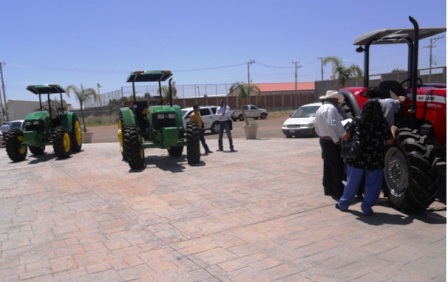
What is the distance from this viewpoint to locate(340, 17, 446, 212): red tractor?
15.9 feet

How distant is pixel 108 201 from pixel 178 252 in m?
2.83

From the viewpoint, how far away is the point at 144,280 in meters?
3.76

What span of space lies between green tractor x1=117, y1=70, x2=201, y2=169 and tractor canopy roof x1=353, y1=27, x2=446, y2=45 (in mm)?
4861

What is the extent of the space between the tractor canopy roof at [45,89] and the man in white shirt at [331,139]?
10461 millimetres

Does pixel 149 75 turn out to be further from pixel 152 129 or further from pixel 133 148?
pixel 133 148

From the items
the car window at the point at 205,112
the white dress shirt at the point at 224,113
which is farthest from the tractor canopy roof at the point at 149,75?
the car window at the point at 205,112

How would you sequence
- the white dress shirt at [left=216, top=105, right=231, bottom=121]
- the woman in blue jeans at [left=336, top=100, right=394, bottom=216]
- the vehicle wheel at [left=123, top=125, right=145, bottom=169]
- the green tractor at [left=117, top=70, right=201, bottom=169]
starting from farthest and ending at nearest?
the white dress shirt at [left=216, top=105, right=231, bottom=121] < the green tractor at [left=117, top=70, right=201, bottom=169] < the vehicle wheel at [left=123, top=125, right=145, bottom=169] < the woman in blue jeans at [left=336, top=100, right=394, bottom=216]

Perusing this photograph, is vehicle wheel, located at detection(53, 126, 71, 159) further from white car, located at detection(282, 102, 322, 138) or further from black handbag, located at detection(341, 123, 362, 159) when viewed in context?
black handbag, located at detection(341, 123, 362, 159)

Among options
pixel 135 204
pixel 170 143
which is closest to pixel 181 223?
pixel 135 204

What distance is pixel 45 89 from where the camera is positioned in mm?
13773

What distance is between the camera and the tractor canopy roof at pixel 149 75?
34.9 feet

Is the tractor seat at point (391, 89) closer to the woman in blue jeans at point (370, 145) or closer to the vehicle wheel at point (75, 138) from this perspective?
the woman in blue jeans at point (370, 145)

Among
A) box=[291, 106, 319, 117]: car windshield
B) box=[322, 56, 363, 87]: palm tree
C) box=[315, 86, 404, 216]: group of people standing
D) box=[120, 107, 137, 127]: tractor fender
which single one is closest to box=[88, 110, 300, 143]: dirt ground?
box=[291, 106, 319, 117]: car windshield

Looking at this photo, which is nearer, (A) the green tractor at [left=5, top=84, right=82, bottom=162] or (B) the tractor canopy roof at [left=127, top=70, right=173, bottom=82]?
(B) the tractor canopy roof at [left=127, top=70, right=173, bottom=82]
